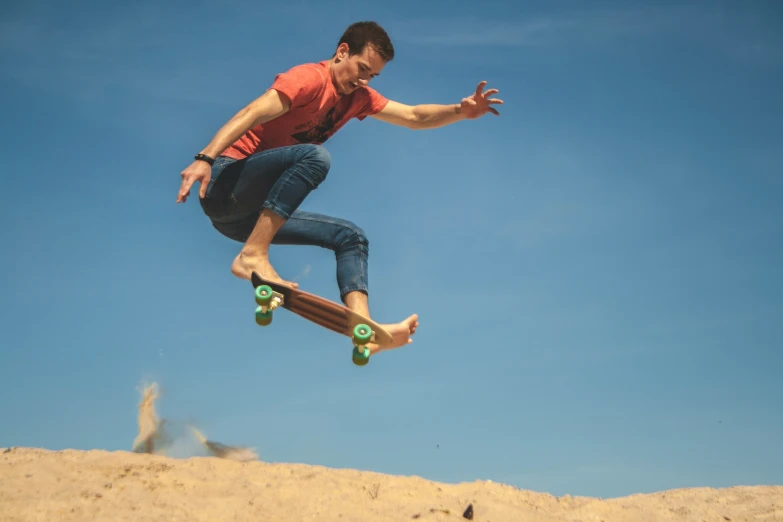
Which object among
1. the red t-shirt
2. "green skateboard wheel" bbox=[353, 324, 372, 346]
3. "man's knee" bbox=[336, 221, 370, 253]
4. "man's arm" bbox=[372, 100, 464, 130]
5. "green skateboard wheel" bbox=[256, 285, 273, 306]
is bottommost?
"green skateboard wheel" bbox=[353, 324, 372, 346]

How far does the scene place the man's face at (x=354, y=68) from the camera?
695cm

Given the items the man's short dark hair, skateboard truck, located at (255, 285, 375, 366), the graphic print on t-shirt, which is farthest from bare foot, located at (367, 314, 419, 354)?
the man's short dark hair

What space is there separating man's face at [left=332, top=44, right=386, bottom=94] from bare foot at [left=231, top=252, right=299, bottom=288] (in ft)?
5.90

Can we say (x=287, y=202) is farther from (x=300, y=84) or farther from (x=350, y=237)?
(x=300, y=84)

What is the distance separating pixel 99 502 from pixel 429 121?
517cm

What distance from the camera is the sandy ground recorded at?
732 cm

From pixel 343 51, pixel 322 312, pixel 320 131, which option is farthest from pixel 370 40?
pixel 322 312

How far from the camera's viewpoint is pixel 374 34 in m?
6.98

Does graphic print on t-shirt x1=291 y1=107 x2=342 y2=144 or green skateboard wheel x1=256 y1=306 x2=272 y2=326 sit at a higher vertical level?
graphic print on t-shirt x1=291 y1=107 x2=342 y2=144

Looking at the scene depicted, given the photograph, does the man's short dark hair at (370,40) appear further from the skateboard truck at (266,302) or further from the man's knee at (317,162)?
the skateboard truck at (266,302)

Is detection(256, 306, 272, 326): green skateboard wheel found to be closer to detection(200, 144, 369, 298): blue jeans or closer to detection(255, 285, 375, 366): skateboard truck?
detection(255, 285, 375, 366): skateboard truck

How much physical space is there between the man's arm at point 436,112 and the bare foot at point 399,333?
2264 millimetres

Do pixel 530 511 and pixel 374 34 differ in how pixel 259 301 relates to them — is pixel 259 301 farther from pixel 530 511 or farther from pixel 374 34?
pixel 530 511

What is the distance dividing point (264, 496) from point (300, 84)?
4.31 m
